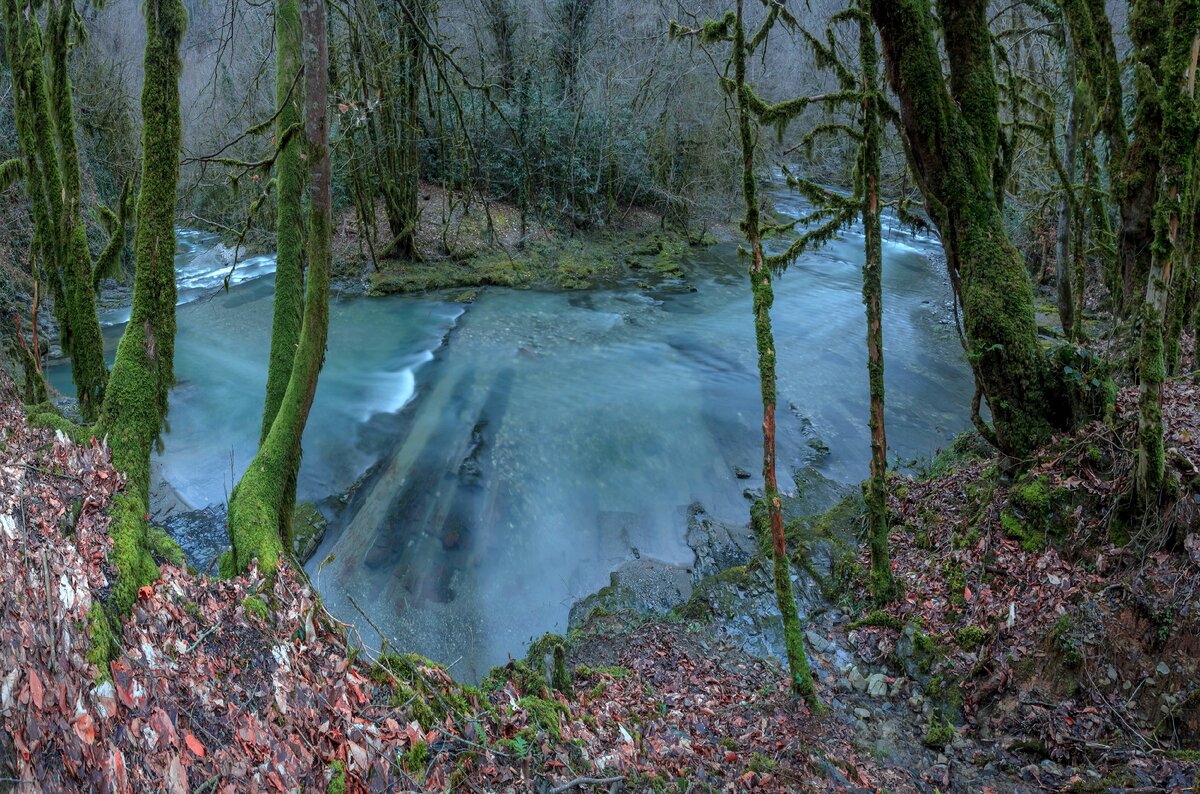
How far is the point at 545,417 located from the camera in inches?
457

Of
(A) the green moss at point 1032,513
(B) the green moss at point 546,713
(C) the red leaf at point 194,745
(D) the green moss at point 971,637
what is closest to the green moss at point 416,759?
(B) the green moss at point 546,713

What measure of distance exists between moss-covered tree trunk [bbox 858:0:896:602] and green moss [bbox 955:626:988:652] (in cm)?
87

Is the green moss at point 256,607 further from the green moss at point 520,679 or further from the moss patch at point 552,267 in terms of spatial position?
the moss patch at point 552,267

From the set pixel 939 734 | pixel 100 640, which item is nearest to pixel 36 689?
pixel 100 640

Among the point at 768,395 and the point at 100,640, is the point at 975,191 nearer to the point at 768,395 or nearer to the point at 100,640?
the point at 768,395

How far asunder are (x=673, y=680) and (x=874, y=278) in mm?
3698

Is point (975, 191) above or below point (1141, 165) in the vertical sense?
below

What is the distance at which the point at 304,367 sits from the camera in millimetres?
5895

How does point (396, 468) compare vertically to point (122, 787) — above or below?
below

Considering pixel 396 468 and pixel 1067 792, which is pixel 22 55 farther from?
pixel 1067 792

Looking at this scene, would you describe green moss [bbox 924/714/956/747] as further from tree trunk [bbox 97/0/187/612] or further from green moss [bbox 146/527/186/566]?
tree trunk [bbox 97/0/187/612]

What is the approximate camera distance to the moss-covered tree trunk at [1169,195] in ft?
13.4

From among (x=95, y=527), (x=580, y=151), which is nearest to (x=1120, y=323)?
(x=95, y=527)

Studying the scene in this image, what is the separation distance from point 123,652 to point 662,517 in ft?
22.2
